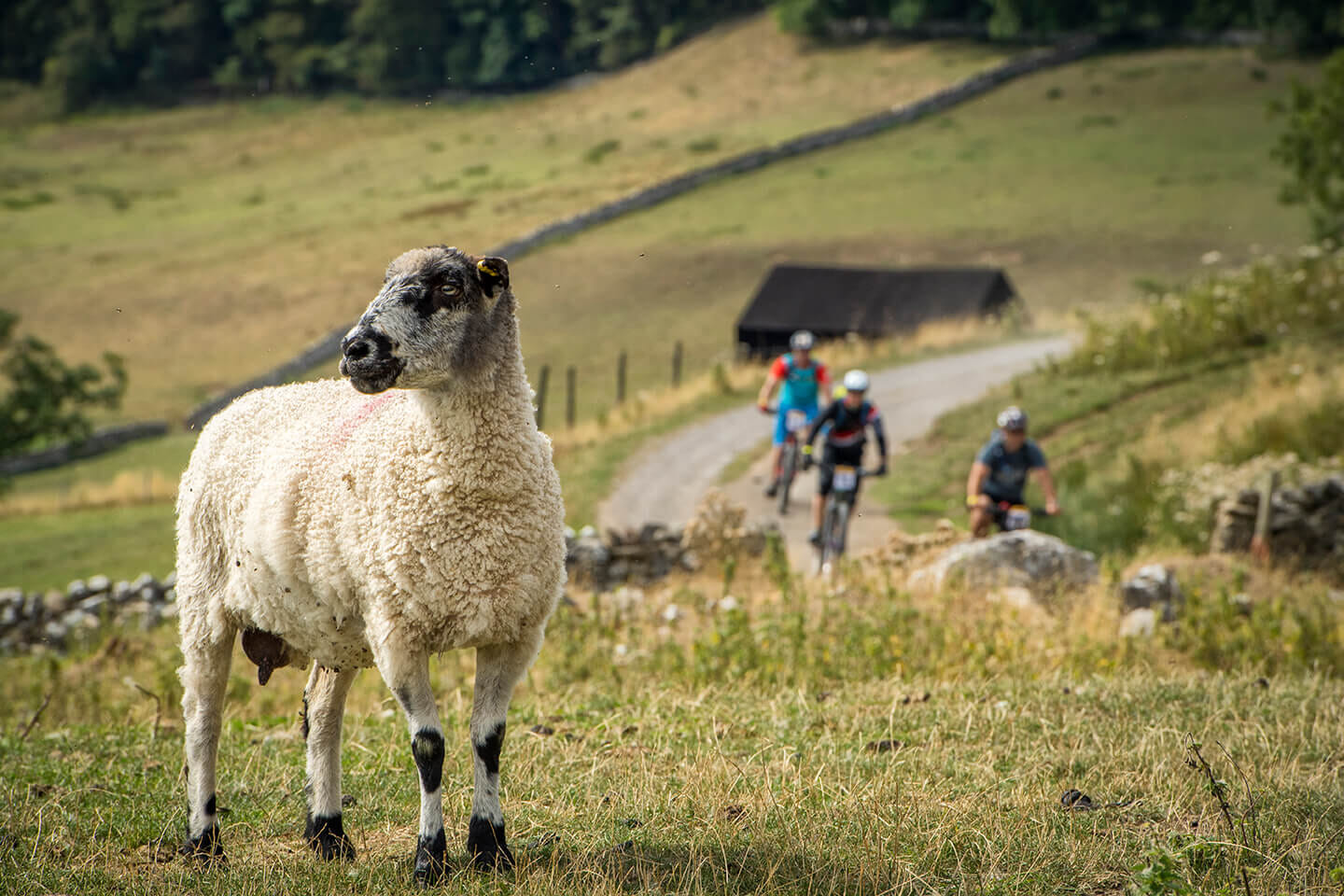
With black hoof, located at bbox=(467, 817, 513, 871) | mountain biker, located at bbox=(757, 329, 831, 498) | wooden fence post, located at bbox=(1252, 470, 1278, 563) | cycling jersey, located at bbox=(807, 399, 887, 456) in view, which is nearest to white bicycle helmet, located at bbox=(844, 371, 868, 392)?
cycling jersey, located at bbox=(807, 399, 887, 456)

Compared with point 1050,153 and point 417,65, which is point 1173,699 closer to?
point 1050,153

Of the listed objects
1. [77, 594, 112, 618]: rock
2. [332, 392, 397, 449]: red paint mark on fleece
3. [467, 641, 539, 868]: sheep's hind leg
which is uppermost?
[332, 392, 397, 449]: red paint mark on fleece

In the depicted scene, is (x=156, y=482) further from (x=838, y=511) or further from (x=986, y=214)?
(x=986, y=214)

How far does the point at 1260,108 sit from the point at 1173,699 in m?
61.8

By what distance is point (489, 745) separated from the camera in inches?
213

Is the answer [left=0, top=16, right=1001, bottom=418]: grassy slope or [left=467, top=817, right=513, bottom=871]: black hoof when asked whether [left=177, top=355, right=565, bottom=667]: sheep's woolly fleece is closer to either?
[left=467, top=817, right=513, bottom=871]: black hoof

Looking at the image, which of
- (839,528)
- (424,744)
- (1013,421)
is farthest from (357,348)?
(839,528)

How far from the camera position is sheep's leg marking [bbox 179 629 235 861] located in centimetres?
599

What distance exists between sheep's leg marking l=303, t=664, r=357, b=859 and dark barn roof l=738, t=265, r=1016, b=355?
3234 cm

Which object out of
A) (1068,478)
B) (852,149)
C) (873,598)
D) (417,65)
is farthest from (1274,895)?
(417,65)

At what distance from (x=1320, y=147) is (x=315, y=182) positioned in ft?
193

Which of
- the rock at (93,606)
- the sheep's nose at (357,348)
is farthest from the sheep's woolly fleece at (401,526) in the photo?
the rock at (93,606)

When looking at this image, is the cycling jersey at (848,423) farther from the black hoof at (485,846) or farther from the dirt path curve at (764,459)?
the black hoof at (485,846)

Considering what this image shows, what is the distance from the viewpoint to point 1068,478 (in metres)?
19.7
